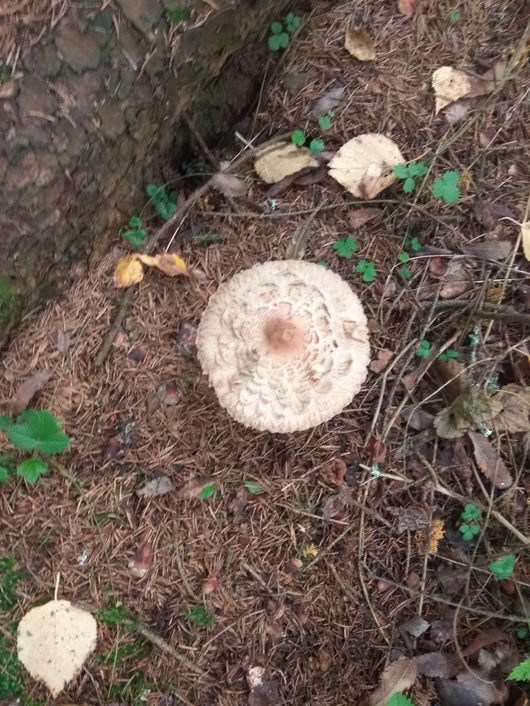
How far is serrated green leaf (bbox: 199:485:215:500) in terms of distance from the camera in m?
2.70

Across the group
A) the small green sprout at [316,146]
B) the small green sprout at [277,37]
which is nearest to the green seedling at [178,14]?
the small green sprout at [277,37]

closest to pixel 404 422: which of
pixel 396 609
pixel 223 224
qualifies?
pixel 396 609

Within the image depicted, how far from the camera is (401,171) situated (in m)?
2.84

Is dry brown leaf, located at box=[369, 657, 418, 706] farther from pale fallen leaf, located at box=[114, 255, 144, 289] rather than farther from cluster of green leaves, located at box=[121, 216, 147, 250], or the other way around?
cluster of green leaves, located at box=[121, 216, 147, 250]

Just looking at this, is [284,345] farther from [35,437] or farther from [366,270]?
[35,437]

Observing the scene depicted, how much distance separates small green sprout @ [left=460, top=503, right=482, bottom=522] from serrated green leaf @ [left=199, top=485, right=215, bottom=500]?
113 cm

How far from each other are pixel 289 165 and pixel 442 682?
2414mm

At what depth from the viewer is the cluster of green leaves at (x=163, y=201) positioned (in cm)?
284

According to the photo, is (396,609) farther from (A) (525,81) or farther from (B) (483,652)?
(A) (525,81)

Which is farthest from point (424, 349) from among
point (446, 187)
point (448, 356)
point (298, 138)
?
point (298, 138)

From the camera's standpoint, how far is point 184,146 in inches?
114

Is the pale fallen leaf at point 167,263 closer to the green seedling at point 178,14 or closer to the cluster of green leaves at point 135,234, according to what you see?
the cluster of green leaves at point 135,234

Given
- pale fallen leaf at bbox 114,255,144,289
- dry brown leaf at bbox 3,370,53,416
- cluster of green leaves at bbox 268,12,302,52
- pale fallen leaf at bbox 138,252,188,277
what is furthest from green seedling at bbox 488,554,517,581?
cluster of green leaves at bbox 268,12,302,52

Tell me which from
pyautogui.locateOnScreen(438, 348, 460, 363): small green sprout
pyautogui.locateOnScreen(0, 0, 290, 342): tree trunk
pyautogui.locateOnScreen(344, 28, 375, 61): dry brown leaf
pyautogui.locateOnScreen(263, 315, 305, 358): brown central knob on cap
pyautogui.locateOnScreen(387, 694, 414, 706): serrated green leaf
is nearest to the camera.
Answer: pyautogui.locateOnScreen(0, 0, 290, 342): tree trunk
